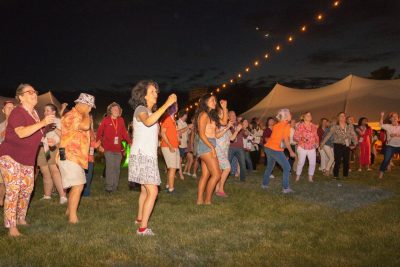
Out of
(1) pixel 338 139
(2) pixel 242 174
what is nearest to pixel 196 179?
(2) pixel 242 174

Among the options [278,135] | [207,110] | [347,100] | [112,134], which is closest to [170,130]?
[112,134]

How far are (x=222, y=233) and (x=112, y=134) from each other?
468cm

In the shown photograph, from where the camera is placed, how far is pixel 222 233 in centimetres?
593

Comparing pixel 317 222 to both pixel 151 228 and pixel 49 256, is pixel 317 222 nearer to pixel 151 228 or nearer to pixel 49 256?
pixel 151 228

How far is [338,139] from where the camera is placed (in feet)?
Answer: 41.2

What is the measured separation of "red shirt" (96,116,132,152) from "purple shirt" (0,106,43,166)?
408 centimetres

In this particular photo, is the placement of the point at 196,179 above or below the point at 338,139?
below

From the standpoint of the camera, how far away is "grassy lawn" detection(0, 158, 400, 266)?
476 centimetres

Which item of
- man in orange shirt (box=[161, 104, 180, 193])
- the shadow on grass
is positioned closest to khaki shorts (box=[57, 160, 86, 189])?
man in orange shirt (box=[161, 104, 180, 193])

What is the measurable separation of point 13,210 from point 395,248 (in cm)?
499

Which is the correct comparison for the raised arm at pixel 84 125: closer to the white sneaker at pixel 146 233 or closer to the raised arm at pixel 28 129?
the raised arm at pixel 28 129

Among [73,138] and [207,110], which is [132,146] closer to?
[73,138]

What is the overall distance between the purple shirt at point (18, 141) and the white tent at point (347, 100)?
63.3ft

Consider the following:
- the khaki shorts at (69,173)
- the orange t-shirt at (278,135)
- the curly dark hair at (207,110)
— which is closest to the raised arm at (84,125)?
the khaki shorts at (69,173)
